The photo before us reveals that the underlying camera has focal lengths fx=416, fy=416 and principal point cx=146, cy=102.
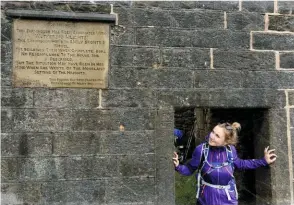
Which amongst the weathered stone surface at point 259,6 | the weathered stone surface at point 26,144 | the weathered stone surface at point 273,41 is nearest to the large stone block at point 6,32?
the weathered stone surface at point 26,144

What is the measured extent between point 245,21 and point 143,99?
4.61 feet

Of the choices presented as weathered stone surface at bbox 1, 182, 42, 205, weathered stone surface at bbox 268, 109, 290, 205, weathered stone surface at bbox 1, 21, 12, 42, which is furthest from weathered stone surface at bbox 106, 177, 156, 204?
weathered stone surface at bbox 1, 21, 12, 42

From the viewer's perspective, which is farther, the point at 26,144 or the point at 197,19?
the point at 197,19

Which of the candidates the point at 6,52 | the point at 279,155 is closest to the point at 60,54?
the point at 6,52

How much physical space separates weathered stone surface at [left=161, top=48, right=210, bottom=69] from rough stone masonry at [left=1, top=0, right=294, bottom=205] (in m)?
0.01

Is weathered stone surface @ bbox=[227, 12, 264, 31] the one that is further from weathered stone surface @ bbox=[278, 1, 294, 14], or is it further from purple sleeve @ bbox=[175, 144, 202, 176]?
purple sleeve @ bbox=[175, 144, 202, 176]

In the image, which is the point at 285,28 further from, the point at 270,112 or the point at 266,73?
the point at 270,112

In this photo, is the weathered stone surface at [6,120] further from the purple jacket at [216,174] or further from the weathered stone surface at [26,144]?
the purple jacket at [216,174]

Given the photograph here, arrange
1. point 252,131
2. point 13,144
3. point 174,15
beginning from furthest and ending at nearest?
point 252,131 < point 174,15 < point 13,144

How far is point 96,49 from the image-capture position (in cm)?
424

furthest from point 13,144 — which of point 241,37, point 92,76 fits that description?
point 241,37

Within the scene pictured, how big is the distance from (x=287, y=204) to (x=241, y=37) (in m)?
1.86

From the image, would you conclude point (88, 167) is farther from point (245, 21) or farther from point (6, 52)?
point (245, 21)

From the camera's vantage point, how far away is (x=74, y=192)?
4.12 meters
